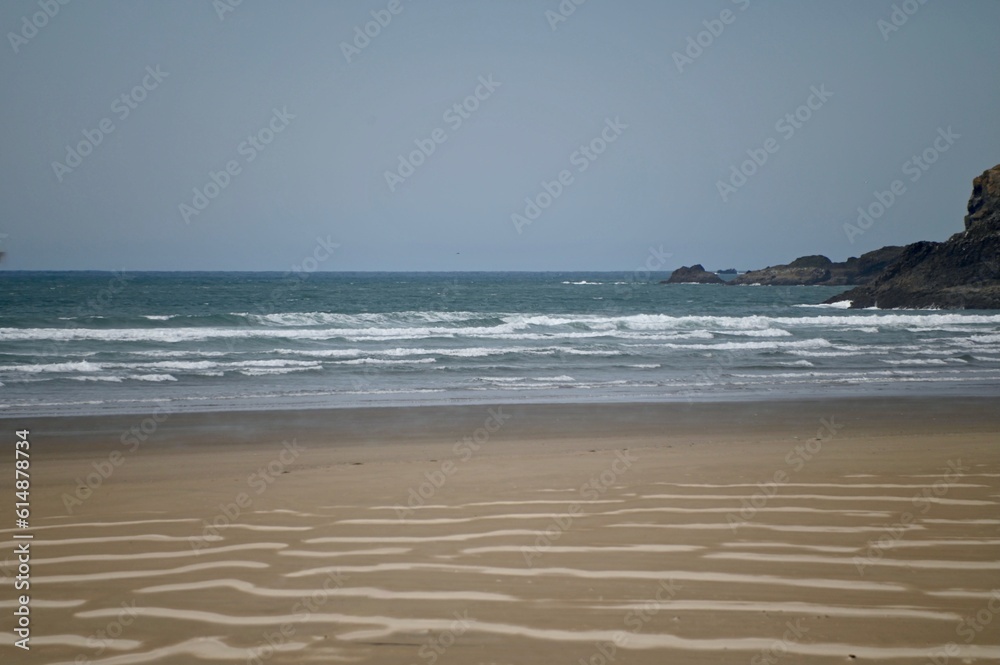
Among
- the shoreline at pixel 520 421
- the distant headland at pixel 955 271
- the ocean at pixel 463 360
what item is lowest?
the shoreline at pixel 520 421

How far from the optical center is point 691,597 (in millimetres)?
3904

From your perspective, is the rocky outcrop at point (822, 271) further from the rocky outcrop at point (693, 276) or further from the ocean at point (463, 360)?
the ocean at point (463, 360)

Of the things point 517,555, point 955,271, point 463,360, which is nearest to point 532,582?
point 517,555

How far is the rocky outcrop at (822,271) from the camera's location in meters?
82.9

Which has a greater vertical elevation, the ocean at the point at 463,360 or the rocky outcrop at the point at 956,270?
the rocky outcrop at the point at 956,270

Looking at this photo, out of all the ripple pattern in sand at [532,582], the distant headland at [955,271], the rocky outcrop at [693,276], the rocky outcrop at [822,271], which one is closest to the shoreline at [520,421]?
the ripple pattern in sand at [532,582]

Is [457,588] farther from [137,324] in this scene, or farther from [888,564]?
[137,324]

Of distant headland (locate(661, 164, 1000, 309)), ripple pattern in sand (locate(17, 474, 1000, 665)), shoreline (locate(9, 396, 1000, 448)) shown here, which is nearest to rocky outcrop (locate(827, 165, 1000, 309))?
distant headland (locate(661, 164, 1000, 309))

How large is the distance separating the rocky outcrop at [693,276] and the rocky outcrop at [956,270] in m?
53.7

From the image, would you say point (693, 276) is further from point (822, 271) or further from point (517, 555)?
point (517, 555)

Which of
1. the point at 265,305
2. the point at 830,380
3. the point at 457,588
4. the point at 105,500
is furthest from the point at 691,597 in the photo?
the point at 265,305

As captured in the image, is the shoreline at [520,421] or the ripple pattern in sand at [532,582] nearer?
the ripple pattern in sand at [532,582]

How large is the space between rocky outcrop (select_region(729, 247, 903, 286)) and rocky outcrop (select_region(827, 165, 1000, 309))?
114 ft

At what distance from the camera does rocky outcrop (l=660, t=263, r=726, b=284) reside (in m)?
104
